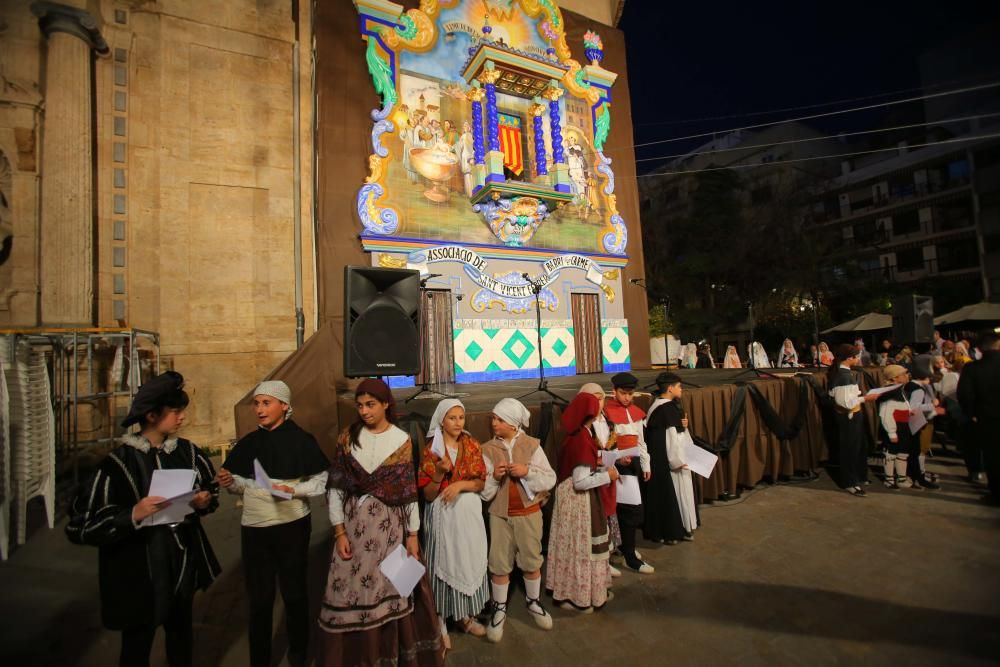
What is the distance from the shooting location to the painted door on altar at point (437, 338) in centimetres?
873

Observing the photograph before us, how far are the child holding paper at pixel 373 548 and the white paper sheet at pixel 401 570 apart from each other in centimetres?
3

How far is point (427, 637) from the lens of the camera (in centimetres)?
246

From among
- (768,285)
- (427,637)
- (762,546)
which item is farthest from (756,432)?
(768,285)

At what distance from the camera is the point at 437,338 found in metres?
8.88

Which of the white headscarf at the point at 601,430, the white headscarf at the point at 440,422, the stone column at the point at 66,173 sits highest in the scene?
the stone column at the point at 66,173

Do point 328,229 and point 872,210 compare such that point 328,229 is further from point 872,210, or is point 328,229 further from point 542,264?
point 872,210

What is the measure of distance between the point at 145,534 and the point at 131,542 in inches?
2.1

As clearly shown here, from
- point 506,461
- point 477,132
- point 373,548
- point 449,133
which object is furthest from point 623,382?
point 449,133

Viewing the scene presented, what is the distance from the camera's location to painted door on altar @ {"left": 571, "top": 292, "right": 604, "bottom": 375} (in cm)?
1034

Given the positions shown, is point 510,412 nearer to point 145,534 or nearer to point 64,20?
point 145,534

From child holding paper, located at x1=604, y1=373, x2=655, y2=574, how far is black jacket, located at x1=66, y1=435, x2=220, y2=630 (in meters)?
2.88

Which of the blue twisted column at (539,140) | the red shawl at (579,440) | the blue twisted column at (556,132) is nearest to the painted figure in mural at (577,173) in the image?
the blue twisted column at (556,132)

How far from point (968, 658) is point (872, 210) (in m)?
31.2

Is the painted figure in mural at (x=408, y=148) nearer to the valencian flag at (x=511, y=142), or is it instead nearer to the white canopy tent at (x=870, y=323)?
the valencian flag at (x=511, y=142)
